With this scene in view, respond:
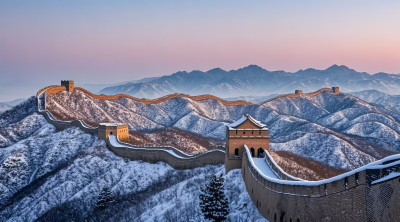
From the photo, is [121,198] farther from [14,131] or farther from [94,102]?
[94,102]

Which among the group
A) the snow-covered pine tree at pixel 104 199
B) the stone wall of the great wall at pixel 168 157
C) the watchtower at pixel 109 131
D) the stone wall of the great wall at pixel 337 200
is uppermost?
the stone wall of the great wall at pixel 337 200

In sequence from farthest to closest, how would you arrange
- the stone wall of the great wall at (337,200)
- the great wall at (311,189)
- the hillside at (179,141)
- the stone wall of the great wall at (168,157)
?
the hillside at (179,141) < the stone wall of the great wall at (168,157) < the great wall at (311,189) < the stone wall of the great wall at (337,200)

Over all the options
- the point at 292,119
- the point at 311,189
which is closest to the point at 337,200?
the point at 311,189

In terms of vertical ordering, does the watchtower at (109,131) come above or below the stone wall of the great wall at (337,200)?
below

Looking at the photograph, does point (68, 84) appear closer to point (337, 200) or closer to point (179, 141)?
point (179, 141)

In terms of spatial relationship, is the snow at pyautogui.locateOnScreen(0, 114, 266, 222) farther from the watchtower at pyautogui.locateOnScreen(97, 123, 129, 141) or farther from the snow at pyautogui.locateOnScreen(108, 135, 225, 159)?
the snow at pyautogui.locateOnScreen(108, 135, 225, 159)

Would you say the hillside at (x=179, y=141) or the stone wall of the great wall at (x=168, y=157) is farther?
the hillside at (x=179, y=141)

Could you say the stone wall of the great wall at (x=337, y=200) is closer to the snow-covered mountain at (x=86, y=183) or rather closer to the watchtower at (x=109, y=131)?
the snow-covered mountain at (x=86, y=183)

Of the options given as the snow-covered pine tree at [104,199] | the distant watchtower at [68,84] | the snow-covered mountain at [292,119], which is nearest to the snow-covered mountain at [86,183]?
the snow-covered pine tree at [104,199]
